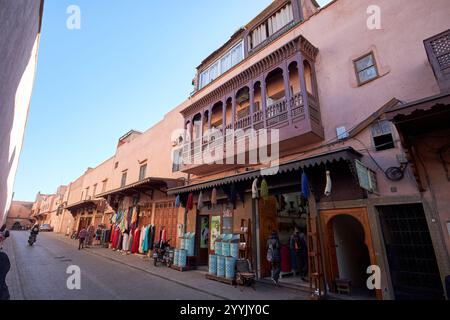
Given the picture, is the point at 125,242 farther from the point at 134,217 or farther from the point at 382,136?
the point at 382,136

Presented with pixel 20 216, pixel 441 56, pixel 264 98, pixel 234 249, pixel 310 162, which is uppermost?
pixel 264 98

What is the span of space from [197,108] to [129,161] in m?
11.8

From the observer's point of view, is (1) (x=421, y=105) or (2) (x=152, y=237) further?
(2) (x=152, y=237)

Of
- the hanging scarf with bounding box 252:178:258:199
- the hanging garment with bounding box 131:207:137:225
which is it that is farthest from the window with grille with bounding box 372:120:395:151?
the hanging garment with bounding box 131:207:137:225

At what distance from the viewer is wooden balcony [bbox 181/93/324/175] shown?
793 cm

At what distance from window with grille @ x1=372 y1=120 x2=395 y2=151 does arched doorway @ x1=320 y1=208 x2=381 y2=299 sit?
6.35ft

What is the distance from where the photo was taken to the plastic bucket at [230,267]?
320 inches

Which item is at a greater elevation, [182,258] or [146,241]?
[146,241]

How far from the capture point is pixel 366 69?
305 inches

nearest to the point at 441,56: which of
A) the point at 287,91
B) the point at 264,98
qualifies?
the point at 287,91

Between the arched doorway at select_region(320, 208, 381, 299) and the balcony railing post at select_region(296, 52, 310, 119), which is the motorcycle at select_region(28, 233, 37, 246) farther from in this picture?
the balcony railing post at select_region(296, 52, 310, 119)

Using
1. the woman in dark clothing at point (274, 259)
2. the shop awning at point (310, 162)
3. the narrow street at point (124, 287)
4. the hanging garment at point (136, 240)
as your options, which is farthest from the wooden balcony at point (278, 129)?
the hanging garment at point (136, 240)

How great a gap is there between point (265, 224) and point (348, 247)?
9.90 feet

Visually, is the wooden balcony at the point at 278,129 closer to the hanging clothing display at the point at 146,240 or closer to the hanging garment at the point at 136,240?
the hanging clothing display at the point at 146,240
